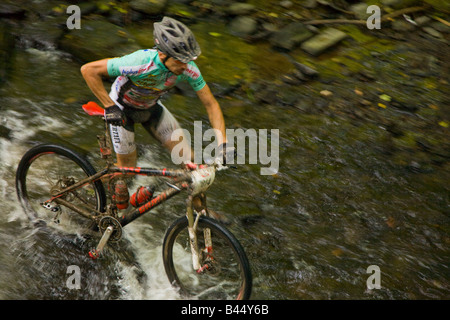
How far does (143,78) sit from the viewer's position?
439 centimetres

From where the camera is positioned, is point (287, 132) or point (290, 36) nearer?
point (287, 132)

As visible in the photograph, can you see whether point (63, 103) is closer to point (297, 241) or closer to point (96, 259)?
point (96, 259)

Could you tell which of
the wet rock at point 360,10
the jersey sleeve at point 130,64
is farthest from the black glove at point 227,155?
the wet rock at point 360,10

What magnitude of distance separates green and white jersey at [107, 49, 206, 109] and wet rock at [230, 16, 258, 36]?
5.64 m

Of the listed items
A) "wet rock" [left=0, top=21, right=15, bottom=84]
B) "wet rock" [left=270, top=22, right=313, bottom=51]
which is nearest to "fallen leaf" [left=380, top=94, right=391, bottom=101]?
"wet rock" [left=270, top=22, right=313, bottom=51]

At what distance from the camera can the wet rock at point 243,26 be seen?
984 centimetres

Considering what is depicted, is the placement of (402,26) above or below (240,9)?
below

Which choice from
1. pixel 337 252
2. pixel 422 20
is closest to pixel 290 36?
pixel 422 20

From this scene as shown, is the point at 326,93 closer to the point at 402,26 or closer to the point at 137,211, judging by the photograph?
the point at 402,26

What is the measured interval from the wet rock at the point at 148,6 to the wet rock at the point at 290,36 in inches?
99.8

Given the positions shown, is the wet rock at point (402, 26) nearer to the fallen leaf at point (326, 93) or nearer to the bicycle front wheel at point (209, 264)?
the fallen leaf at point (326, 93)

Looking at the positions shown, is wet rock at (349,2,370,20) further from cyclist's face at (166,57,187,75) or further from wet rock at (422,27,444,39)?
cyclist's face at (166,57,187,75)

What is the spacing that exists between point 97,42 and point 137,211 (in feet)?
17.1

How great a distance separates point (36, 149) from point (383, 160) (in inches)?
204
